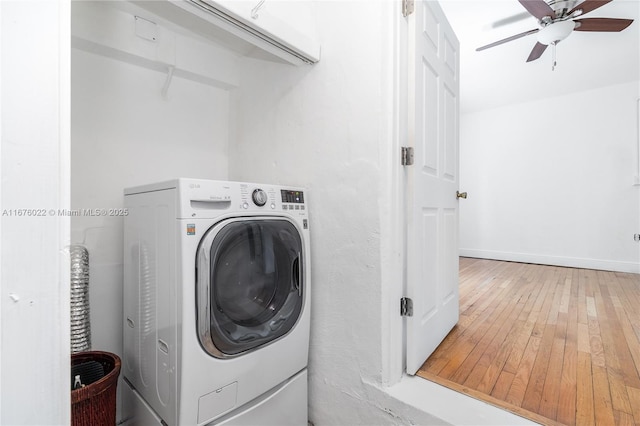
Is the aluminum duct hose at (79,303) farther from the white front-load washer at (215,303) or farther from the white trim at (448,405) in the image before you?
the white trim at (448,405)

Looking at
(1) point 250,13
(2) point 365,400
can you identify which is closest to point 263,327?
(2) point 365,400

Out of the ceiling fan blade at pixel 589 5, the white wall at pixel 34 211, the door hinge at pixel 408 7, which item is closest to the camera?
the white wall at pixel 34 211

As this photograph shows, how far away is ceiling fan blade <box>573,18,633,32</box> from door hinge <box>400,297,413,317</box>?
255cm

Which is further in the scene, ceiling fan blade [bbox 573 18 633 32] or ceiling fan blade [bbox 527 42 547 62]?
ceiling fan blade [bbox 527 42 547 62]

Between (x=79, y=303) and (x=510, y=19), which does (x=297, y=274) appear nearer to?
(x=79, y=303)

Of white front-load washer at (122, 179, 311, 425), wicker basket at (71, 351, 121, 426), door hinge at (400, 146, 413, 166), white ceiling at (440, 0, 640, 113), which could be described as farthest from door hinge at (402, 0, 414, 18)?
wicker basket at (71, 351, 121, 426)

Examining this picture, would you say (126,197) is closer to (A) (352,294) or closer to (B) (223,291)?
(B) (223,291)

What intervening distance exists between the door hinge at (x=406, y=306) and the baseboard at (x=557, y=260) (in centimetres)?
407

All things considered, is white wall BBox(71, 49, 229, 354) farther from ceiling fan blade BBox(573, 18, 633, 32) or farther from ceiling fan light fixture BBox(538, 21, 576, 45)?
ceiling fan blade BBox(573, 18, 633, 32)

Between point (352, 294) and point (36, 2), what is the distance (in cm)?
136

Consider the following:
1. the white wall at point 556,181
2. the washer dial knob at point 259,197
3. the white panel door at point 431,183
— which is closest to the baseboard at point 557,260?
the white wall at point 556,181

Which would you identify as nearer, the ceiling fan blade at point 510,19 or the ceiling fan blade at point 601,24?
the ceiling fan blade at point 601,24

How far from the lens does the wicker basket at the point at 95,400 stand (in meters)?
1.02

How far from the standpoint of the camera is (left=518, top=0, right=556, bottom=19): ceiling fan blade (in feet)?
6.49
